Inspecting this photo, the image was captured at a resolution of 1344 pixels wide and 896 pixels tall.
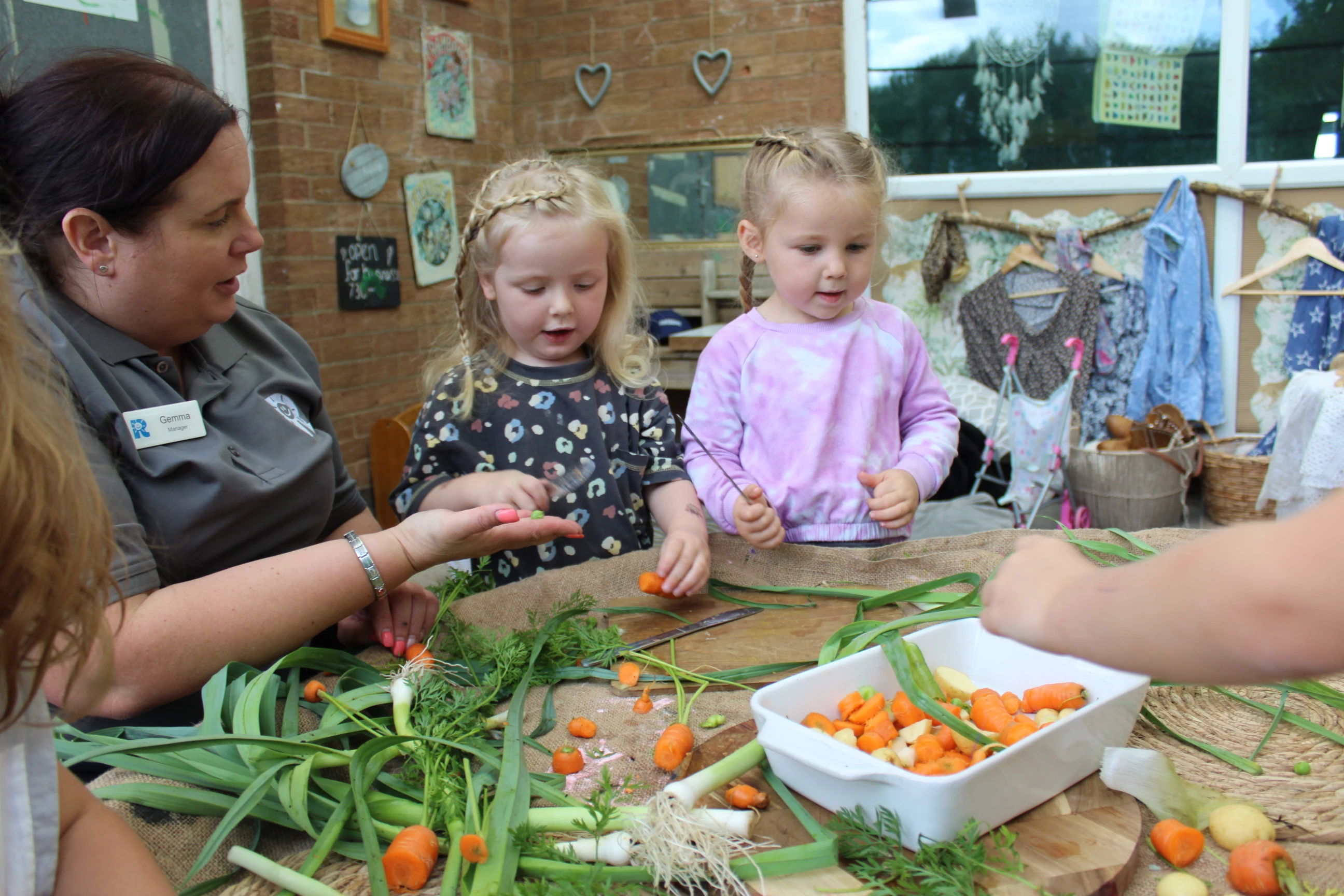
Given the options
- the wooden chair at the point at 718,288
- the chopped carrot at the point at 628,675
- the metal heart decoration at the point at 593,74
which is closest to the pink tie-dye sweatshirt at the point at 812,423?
the chopped carrot at the point at 628,675

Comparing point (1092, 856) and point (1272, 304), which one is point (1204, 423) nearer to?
point (1272, 304)

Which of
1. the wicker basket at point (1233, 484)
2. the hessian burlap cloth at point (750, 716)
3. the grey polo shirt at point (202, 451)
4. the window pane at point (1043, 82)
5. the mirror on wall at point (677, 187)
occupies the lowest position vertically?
the wicker basket at point (1233, 484)

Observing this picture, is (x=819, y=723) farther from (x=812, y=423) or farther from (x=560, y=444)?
(x=560, y=444)

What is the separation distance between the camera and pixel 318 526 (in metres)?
1.60

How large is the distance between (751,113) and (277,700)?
179 inches

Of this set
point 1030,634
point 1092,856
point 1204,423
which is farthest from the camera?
point 1204,423

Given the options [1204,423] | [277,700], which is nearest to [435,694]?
[277,700]

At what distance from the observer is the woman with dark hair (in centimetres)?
122

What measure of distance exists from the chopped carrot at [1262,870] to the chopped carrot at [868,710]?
341 mm

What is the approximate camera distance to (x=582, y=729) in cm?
114

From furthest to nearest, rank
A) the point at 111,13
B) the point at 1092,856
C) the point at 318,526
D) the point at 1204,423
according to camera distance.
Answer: the point at 1204,423 < the point at 111,13 < the point at 318,526 < the point at 1092,856

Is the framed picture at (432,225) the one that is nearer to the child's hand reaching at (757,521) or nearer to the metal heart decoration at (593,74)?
the metal heart decoration at (593,74)

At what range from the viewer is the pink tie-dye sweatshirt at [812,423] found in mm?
1874

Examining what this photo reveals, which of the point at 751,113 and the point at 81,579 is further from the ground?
the point at 751,113
